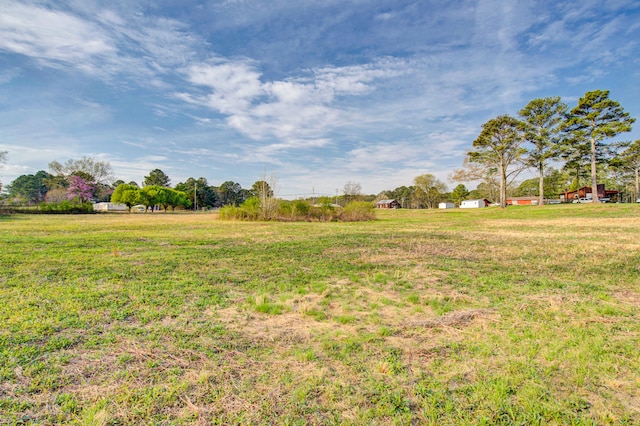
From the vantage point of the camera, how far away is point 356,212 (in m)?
23.8

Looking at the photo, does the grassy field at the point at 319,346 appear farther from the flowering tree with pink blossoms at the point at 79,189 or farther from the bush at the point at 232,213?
the flowering tree with pink blossoms at the point at 79,189

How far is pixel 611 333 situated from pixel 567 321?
1.13 ft

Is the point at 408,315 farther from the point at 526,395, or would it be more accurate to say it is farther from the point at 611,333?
the point at 611,333

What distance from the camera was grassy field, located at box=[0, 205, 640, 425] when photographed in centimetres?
179

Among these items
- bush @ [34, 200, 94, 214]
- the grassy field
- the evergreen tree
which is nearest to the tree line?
the evergreen tree

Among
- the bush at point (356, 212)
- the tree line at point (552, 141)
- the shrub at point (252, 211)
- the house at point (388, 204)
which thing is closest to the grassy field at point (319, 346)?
the shrub at point (252, 211)

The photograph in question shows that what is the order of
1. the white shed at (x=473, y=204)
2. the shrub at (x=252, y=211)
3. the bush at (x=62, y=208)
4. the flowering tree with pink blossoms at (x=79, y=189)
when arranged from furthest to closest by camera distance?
the white shed at (x=473, y=204)
the flowering tree with pink blossoms at (x=79, y=189)
the bush at (x=62, y=208)
the shrub at (x=252, y=211)

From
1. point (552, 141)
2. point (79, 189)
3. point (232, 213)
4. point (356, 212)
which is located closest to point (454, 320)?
point (356, 212)

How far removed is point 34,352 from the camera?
2438 mm

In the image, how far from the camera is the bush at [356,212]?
23.6m

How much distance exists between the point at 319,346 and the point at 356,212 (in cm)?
2137

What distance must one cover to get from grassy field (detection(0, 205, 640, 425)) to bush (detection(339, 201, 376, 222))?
1806cm

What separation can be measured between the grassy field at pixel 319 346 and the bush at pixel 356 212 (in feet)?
59.3

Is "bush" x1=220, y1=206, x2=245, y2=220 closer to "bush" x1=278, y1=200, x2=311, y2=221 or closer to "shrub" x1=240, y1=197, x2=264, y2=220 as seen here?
"shrub" x1=240, y1=197, x2=264, y2=220
